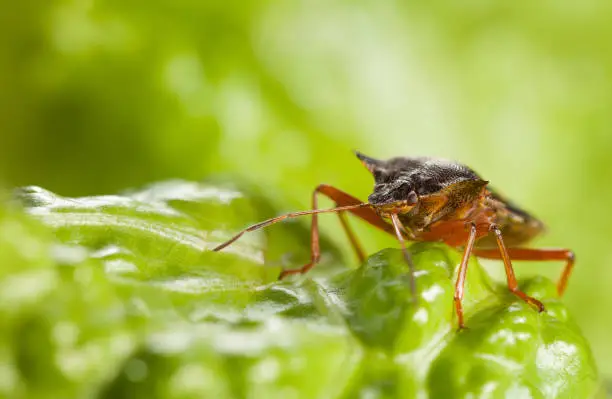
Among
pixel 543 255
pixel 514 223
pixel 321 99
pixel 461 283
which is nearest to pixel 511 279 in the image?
pixel 461 283

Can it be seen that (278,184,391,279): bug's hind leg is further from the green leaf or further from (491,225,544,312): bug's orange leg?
the green leaf

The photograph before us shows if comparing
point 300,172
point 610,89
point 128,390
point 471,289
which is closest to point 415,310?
point 471,289

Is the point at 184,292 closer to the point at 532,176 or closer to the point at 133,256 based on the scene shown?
the point at 133,256

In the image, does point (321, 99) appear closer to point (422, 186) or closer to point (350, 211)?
point (350, 211)

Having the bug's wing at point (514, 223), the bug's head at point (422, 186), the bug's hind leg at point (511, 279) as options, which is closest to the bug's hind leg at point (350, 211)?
the bug's head at point (422, 186)

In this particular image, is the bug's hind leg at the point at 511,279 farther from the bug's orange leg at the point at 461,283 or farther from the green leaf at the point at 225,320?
the bug's orange leg at the point at 461,283

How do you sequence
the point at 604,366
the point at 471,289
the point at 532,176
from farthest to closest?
the point at 532,176 → the point at 604,366 → the point at 471,289

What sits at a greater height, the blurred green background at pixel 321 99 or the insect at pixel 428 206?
the blurred green background at pixel 321 99
